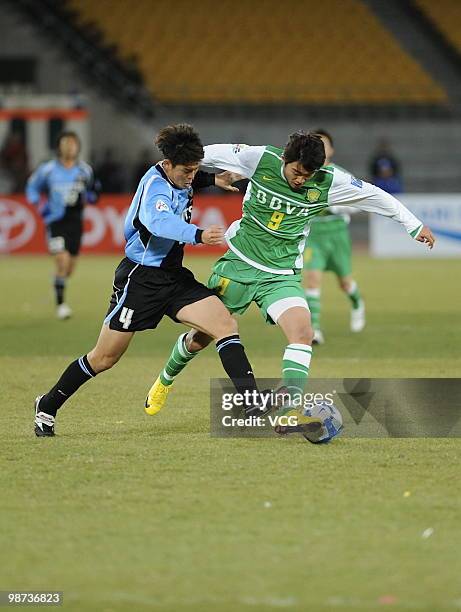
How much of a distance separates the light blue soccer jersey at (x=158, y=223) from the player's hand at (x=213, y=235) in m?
0.10

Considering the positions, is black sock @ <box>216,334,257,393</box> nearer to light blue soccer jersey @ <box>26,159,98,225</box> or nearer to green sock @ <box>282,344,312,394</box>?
green sock @ <box>282,344,312,394</box>

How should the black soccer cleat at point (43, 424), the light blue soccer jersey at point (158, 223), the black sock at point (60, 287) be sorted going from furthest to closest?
the black sock at point (60, 287)
the black soccer cleat at point (43, 424)
the light blue soccer jersey at point (158, 223)

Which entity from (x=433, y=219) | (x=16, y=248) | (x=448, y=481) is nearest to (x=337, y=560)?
(x=448, y=481)

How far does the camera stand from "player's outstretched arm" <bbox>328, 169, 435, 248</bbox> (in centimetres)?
763

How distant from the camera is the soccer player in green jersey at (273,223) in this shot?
25.0 feet

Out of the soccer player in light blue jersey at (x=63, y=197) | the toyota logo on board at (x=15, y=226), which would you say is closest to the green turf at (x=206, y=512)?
the soccer player in light blue jersey at (x=63, y=197)

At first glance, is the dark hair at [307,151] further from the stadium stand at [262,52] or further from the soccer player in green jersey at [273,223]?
the stadium stand at [262,52]

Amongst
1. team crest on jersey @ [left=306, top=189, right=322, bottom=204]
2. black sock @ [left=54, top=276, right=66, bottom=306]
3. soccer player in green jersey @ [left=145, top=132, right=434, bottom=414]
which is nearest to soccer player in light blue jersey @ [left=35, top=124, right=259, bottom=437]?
soccer player in green jersey @ [left=145, top=132, right=434, bottom=414]

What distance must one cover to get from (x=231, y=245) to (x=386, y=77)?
2490cm

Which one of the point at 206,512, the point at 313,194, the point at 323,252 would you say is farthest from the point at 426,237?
the point at 323,252

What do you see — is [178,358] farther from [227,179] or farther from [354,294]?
[354,294]

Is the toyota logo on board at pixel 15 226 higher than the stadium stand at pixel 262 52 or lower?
lower

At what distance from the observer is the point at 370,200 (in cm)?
774

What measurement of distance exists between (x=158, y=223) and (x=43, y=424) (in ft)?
4.95
